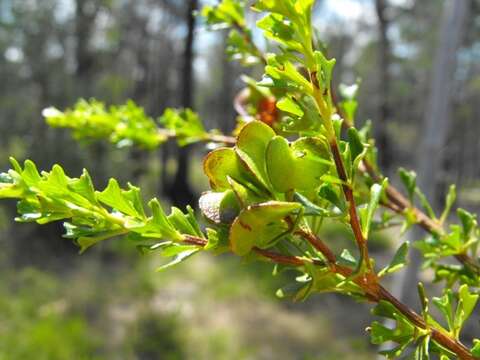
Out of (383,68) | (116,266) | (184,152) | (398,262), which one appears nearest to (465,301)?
(398,262)

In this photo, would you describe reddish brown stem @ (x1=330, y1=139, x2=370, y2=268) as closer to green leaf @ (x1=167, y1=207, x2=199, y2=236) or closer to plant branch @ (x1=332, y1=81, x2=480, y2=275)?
green leaf @ (x1=167, y1=207, x2=199, y2=236)

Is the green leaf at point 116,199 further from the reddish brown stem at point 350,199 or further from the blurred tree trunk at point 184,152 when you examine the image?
the blurred tree trunk at point 184,152

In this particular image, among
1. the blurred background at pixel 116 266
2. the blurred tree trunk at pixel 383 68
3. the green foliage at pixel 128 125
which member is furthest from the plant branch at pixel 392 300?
the blurred tree trunk at pixel 383 68

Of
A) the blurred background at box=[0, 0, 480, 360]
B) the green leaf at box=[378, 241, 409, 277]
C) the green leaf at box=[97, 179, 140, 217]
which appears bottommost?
the blurred background at box=[0, 0, 480, 360]

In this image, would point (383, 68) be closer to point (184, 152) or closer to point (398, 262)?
point (184, 152)

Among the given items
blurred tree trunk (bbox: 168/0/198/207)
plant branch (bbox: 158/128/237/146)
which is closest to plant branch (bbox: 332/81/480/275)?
plant branch (bbox: 158/128/237/146)

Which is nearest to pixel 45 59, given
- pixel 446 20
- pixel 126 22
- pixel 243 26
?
pixel 126 22
